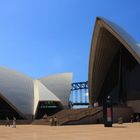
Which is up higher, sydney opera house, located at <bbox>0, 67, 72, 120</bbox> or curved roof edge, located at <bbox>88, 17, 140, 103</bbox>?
curved roof edge, located at <bbox>88, 17, 140, 103</bbox>

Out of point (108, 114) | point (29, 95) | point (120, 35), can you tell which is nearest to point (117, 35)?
point (120, 35)

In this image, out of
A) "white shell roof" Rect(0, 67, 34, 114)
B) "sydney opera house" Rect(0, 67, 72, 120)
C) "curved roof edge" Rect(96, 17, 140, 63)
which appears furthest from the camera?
"sydney opera house" Rect(0, 67, 72, 120)

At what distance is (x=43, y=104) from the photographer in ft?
169

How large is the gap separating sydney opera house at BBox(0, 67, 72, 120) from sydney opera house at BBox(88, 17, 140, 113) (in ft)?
19.4

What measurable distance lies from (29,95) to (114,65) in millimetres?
12502

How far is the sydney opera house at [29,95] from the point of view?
159ft

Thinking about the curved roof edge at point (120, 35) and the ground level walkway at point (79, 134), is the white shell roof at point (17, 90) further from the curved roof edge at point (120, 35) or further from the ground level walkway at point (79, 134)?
the ground level walkway at point (79, 134)

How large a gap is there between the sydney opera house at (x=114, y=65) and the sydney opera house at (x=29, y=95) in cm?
591

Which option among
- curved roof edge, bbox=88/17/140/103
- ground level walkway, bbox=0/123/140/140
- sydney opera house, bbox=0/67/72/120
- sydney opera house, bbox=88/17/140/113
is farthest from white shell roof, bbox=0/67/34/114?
ground level walkway, bbox=0/123/140/140

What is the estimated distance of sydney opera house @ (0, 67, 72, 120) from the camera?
159 feet

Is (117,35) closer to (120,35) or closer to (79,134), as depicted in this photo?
(120,35)

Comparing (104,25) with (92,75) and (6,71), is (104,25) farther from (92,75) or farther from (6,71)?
(6,71)

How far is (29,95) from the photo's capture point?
167 ft

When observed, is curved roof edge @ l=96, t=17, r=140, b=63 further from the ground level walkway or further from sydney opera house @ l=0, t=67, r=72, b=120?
the ground level walkway
